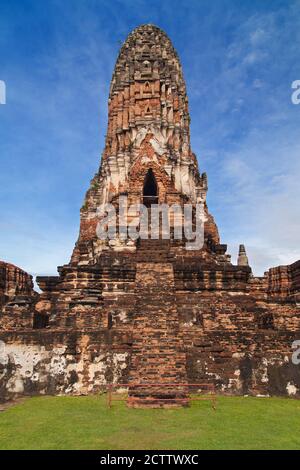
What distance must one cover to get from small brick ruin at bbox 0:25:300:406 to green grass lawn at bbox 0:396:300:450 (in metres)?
0.95

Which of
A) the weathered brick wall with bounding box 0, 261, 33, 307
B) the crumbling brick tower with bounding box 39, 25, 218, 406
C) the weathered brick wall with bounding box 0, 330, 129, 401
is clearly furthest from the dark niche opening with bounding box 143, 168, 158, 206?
the weathered brick wall with bounding box 0, 330, 129, 401

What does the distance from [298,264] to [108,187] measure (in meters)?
10.9

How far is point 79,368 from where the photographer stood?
10.5 metres

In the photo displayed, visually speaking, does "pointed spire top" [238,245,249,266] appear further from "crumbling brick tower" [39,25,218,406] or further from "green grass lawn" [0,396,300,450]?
"green grass lawn" [0,396,300,450]

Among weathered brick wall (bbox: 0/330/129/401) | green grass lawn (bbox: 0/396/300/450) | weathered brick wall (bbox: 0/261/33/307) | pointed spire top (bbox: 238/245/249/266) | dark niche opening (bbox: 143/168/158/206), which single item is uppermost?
dark niche opening (bbox: 143/168/158/206)

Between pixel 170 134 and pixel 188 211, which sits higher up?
pixel 170 134

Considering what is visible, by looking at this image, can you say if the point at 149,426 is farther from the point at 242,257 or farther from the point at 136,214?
the point at 242,257

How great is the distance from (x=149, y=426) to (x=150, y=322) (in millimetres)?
4061

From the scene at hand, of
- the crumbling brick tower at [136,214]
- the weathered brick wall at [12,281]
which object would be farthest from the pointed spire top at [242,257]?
the weathered brick wall at [12,281]

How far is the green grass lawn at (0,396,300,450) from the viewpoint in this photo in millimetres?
6137

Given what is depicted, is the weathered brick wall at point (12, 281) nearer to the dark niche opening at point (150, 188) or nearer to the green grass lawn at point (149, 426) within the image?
the dark niche opening at point (150, 188)
